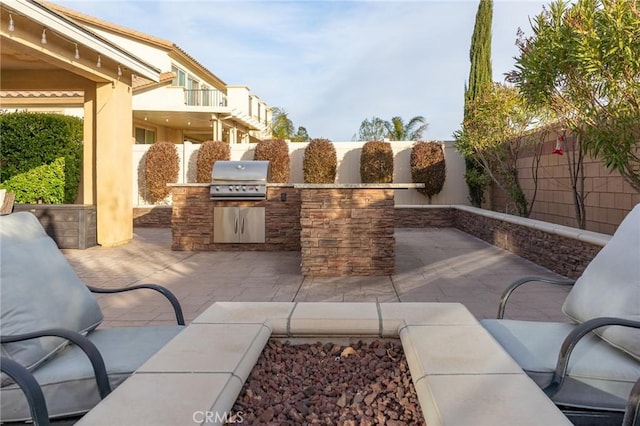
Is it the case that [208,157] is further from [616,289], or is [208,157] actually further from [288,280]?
[616,289]

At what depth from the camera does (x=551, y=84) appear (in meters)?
6.02

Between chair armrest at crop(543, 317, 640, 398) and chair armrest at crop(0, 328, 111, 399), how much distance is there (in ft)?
5.95

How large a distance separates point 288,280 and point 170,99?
48.6ft

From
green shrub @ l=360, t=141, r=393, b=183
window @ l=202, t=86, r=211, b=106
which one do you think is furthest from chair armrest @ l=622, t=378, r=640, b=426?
window @ l=202, t=86, r=211, b=106

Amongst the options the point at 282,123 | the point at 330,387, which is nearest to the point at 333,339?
the point at 330,387

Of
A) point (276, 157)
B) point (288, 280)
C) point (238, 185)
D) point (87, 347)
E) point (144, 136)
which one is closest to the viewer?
point (87, 347)

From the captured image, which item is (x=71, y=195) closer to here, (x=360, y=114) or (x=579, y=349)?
(x=579, y=349)

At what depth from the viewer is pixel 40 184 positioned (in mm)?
10797

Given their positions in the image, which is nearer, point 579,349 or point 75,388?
point 75,388

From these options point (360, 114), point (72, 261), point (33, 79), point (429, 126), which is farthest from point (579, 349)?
point (360, 114)

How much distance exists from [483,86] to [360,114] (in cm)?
1372

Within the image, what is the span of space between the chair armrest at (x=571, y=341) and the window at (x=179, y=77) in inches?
796

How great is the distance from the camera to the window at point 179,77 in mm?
20359

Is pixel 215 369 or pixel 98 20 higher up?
pixel 98 20
